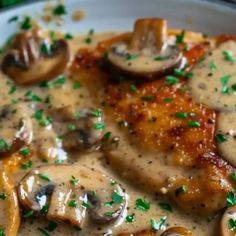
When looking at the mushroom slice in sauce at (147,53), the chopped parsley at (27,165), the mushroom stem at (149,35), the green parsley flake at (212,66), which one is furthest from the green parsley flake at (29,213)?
the green parsley flake at (212,66)

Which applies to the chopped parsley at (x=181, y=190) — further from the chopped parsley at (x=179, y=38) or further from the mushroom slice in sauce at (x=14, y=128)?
the chopped parsley at (x=179, y=38)

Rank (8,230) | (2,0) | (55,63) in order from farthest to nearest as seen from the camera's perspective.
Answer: (2,0)
(55,63)
(8,230)

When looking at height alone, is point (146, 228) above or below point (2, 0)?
below

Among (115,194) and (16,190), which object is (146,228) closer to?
(115,194)

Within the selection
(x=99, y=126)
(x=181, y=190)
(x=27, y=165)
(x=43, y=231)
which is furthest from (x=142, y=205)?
(x=27, y=165)

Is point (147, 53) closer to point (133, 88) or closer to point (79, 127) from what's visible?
point (133, 88)

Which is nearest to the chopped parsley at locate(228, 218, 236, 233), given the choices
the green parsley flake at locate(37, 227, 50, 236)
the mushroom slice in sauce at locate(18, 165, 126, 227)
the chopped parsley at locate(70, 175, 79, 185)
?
the mushroom slice in sauce at locate(18, 165, 126, 227)

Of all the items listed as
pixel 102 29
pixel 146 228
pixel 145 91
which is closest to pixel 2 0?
pixel 102 29
